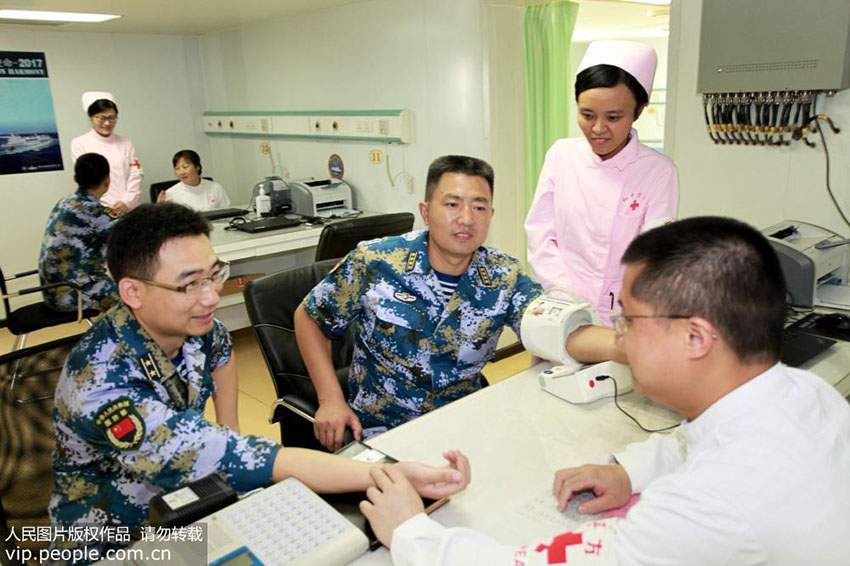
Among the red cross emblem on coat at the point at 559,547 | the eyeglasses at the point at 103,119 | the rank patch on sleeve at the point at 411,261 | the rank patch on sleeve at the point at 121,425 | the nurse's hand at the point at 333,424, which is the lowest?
the nurse's hand at the point at 333,424

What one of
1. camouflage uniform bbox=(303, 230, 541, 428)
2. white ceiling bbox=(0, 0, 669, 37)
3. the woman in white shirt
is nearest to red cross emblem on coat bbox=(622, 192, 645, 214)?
camouflage uniform bbox=(303, 230, 541, 428)

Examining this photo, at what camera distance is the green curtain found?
3.72m

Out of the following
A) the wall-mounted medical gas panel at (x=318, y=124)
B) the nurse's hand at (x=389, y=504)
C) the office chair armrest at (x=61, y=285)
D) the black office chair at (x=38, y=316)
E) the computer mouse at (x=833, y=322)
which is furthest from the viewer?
the wall-mounted medical gas panel at (x=318, y=124)

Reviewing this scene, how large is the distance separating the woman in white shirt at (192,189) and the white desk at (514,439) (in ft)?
12.4

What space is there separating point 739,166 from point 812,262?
31.1 inches

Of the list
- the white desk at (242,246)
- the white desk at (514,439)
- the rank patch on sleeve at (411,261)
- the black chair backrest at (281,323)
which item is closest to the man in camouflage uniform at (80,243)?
the white desk at (242,246)

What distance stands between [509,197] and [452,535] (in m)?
3.12

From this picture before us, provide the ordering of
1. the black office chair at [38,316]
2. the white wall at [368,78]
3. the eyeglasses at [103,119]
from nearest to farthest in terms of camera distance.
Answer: the black office chair at [38,316] < the white wall at [368,78] < the eyeglasses at [103,119]

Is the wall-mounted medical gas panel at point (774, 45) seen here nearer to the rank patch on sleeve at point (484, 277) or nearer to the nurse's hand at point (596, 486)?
the rank patch on sleeve at point (484, 277)

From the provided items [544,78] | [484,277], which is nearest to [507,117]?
[544,78]

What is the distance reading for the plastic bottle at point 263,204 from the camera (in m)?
4.51

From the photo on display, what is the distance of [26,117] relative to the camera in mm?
5211

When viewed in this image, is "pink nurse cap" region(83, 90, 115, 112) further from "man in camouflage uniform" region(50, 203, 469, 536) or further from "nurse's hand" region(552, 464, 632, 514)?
"nurse's hand" region(552, 464, 632, 514)

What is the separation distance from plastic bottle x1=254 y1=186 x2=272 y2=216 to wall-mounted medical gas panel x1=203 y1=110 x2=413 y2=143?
684 mm
